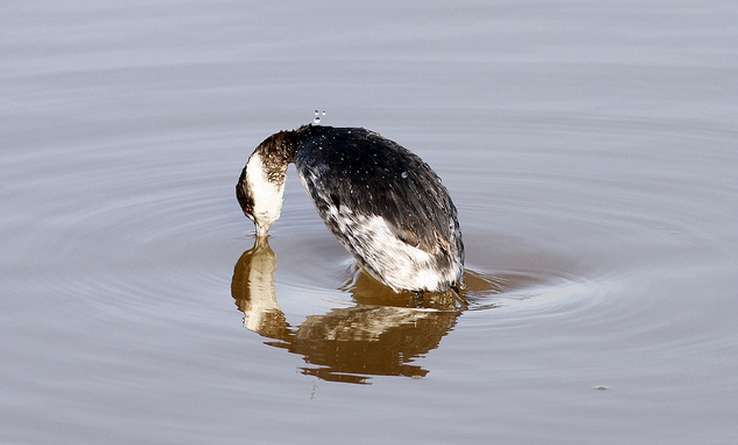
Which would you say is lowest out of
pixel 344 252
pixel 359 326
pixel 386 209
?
pixel 359 326

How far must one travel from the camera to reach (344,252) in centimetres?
791

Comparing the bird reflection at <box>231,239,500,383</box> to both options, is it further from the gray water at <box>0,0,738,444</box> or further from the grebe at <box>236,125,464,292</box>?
the grebe at <box>236,125,464,292</box>

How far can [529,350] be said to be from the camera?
630 centimetres

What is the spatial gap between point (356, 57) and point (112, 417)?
5194 millimetres

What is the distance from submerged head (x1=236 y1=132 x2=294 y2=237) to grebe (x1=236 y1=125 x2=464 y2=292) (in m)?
0.37

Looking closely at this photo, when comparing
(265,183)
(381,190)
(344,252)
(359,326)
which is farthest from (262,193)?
(359,326)

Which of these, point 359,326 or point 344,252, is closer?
point 359,326

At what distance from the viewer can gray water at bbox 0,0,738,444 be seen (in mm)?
A: 5762

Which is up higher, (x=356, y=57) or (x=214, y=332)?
(x=356, y=57)

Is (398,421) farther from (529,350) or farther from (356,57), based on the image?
(356,57)

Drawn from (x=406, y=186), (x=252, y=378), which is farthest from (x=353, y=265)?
(x=252, y=378)

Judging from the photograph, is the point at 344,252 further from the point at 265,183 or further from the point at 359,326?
the point at 359,326

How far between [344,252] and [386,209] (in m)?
0.98

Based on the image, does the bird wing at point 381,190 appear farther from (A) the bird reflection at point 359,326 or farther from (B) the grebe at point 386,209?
(A) the bird reflection at point 359,326
